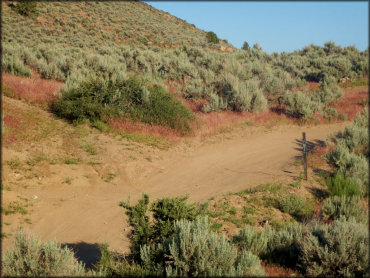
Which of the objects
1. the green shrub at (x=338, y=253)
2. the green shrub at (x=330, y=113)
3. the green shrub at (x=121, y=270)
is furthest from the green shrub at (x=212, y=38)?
the green shrub at (x=121, y=270)

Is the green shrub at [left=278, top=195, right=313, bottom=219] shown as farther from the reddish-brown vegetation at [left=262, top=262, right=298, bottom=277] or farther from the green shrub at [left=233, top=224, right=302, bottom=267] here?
the reddish-brown vegetation at [left=262, top=262, right=298, bottom=277]

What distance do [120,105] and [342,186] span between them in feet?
28.4

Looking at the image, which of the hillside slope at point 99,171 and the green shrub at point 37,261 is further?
the hillside slope at point 99,171

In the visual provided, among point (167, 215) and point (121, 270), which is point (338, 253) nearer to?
point (167, 215)

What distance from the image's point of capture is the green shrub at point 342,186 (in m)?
7.52

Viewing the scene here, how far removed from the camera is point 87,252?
6.21 m

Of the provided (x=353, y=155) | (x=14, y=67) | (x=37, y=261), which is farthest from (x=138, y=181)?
(x=14, y=67)

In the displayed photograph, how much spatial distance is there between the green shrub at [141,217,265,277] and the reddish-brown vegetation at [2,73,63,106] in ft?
34.9

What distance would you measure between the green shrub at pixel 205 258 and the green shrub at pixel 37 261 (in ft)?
4.34

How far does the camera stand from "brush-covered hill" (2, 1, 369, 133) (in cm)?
1297

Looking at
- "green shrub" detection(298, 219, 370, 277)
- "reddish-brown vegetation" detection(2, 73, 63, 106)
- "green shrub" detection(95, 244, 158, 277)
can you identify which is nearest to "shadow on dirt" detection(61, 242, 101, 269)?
"green shrub" detection(95, 244, 158, 277)

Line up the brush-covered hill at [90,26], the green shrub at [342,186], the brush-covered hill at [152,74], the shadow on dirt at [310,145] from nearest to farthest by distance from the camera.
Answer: the green shrub at [342,186] < the shadow on dirt at [310,145] < the brush-covered hill at [152,74] < the brush-covered hill at [90,26]

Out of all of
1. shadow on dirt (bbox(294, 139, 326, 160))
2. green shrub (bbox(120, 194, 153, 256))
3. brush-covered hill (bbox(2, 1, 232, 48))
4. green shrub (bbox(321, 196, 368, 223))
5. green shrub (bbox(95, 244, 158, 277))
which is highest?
brush-covered hill (bbox(2, 1, 232, 48))

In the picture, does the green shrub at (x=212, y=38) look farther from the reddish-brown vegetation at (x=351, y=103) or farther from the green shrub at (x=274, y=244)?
the green shrub at (x=274, y=244)
